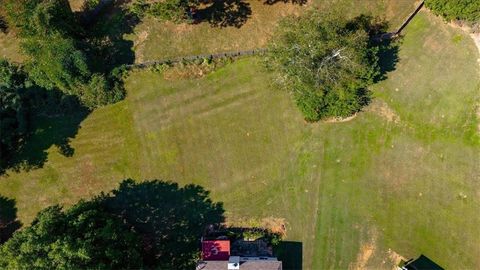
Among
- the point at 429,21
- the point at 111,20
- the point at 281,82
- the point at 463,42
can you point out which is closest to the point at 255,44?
the point at 281,82

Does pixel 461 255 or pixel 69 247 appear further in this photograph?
pixel 461 255

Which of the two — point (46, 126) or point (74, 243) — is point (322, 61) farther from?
point (46, 126)

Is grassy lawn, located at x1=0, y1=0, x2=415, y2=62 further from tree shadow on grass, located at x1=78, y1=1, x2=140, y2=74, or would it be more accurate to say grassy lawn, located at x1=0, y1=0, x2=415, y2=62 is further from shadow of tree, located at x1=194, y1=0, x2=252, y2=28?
tree shadow on grass, located at x1=78, y1=1, x2=140, y2=74

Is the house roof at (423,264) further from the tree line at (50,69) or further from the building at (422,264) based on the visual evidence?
the tree line at (50,69)

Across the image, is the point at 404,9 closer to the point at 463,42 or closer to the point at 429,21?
the point at 429,21

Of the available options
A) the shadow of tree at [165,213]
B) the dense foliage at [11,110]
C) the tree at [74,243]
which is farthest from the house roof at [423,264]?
the dense foliage at [11,110]

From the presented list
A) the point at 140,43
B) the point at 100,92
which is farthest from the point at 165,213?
the point at 140,43
